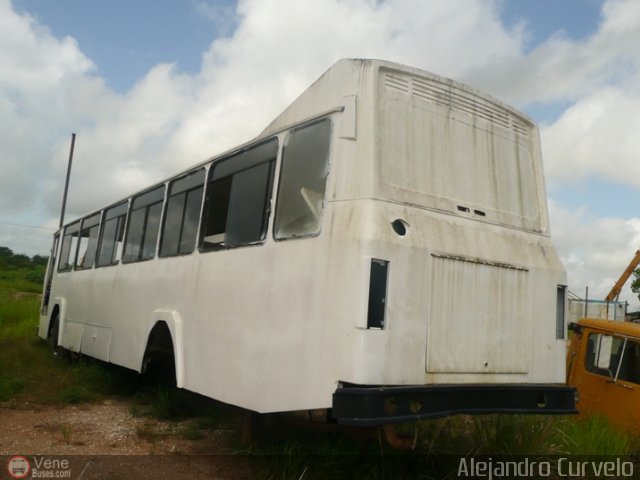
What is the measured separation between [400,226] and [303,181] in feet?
2.81

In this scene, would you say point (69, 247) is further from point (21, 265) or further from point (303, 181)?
point (21, 265)

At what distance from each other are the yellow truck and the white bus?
90.7 inches

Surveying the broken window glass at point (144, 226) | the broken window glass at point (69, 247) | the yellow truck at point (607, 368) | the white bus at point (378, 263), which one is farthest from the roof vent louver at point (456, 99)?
the broken window glass at point (69, 247)

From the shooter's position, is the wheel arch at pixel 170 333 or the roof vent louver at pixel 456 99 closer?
the roof vent louver at pixel 456 99

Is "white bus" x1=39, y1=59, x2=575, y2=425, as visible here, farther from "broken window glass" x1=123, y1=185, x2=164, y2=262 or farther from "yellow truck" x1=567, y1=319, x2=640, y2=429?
"yellow truck" x1=567, y1=319, x2=640, y2=429

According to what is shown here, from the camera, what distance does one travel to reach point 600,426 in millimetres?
6234

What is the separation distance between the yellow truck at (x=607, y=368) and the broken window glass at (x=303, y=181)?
4.51 meters

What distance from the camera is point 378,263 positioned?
3930 millimetres

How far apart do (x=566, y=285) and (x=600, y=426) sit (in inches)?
82.5

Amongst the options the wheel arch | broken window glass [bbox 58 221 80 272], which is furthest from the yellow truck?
broken window glass [bbox 58 221 80 272]

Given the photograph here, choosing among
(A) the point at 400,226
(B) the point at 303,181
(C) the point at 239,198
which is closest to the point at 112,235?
(C) the point at 239,198

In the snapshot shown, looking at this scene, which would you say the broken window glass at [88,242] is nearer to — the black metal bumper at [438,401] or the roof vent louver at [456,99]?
the roof vent louver at [456,99]

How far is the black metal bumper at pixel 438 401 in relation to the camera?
12.0 feet

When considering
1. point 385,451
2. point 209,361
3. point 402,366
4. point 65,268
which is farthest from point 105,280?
point 402,366
